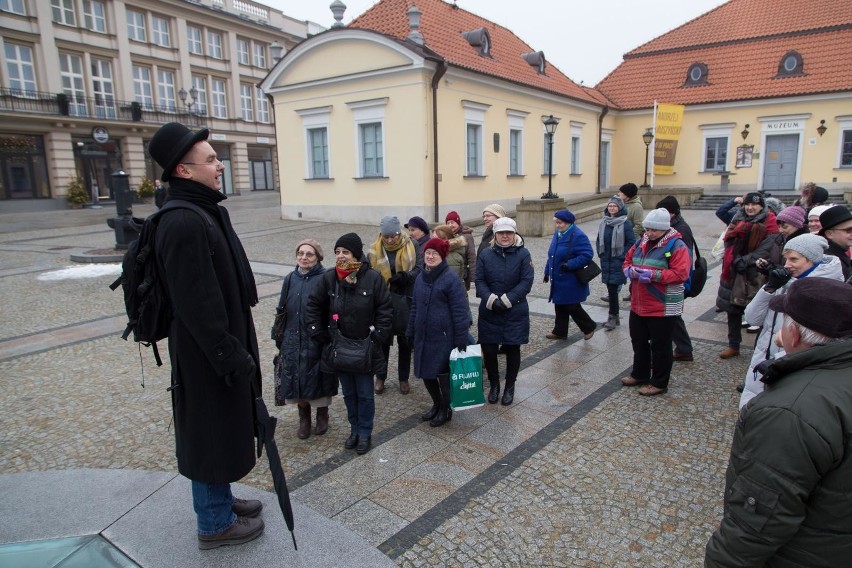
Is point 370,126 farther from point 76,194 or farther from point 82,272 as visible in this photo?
point 76,194

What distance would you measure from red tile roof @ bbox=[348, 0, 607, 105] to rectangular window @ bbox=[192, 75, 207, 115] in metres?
19.8

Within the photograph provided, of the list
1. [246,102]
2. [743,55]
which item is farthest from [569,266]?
[246,102]

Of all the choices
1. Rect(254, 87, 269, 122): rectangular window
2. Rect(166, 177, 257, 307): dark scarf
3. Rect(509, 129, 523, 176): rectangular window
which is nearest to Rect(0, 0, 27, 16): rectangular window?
Rect(254, 87, 269, 122): rectangular window

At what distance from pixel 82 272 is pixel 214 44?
3161cm

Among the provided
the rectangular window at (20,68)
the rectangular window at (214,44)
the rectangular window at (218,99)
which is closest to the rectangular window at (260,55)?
the rectangular window at (214,44)

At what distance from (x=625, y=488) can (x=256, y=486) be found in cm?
245

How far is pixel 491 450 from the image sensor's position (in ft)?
13.9

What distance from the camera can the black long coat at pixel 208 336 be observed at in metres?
2.61

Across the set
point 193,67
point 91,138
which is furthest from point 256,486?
point 193,67

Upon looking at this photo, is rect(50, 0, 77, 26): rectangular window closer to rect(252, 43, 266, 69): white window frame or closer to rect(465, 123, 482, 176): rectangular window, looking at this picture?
rect(252, 43, 266, 69): white window frame

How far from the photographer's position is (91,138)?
3114cm

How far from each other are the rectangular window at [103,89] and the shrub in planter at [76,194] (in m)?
4.66

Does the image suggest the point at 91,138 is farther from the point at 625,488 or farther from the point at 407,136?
the point at 625,488

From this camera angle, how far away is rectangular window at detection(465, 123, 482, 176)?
1986cm
